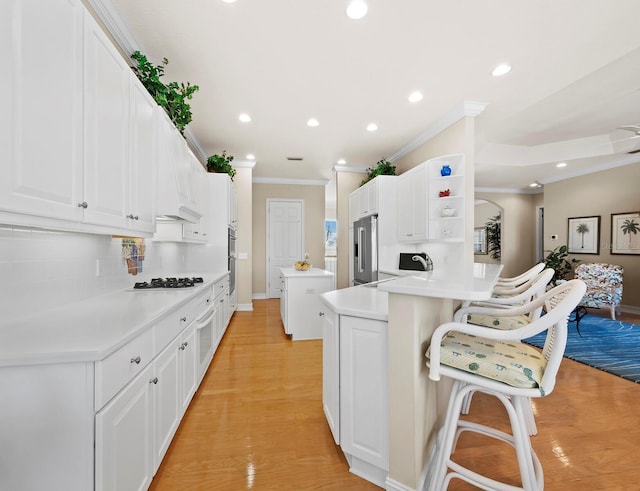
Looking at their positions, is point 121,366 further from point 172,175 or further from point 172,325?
point 172,175

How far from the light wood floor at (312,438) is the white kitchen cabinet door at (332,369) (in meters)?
0.22

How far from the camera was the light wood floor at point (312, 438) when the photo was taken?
4.98 ft

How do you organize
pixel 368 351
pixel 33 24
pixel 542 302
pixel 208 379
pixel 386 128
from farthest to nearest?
1. pixel 386 128
2. pixel 208 379
3. pixel 368 351
4. pixel 542 302
5. pixel 33 24

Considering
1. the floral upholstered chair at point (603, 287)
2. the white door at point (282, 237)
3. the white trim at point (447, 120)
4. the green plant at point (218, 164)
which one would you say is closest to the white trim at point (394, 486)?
the white trim at point (447, 120)

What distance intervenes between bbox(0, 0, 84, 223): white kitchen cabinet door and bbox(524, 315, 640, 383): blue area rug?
4.47 m

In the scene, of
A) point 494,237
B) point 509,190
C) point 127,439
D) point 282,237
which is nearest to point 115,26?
point 127,439

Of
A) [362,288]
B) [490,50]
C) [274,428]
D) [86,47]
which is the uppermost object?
[490,50]

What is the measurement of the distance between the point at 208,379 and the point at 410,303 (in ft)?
7.21

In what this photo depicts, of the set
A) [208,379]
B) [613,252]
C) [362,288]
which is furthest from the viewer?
[613,252]

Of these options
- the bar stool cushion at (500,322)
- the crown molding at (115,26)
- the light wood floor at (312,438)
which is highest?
the crown molding at (115,26)

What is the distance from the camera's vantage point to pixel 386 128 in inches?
159

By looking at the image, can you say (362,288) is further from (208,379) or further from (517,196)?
(517,196)

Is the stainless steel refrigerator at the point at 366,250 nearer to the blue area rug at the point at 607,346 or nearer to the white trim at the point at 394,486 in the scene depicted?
the blue area rug at the point at 607,346

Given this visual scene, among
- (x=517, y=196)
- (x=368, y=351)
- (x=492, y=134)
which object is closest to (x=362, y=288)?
(x=368, y=351)
